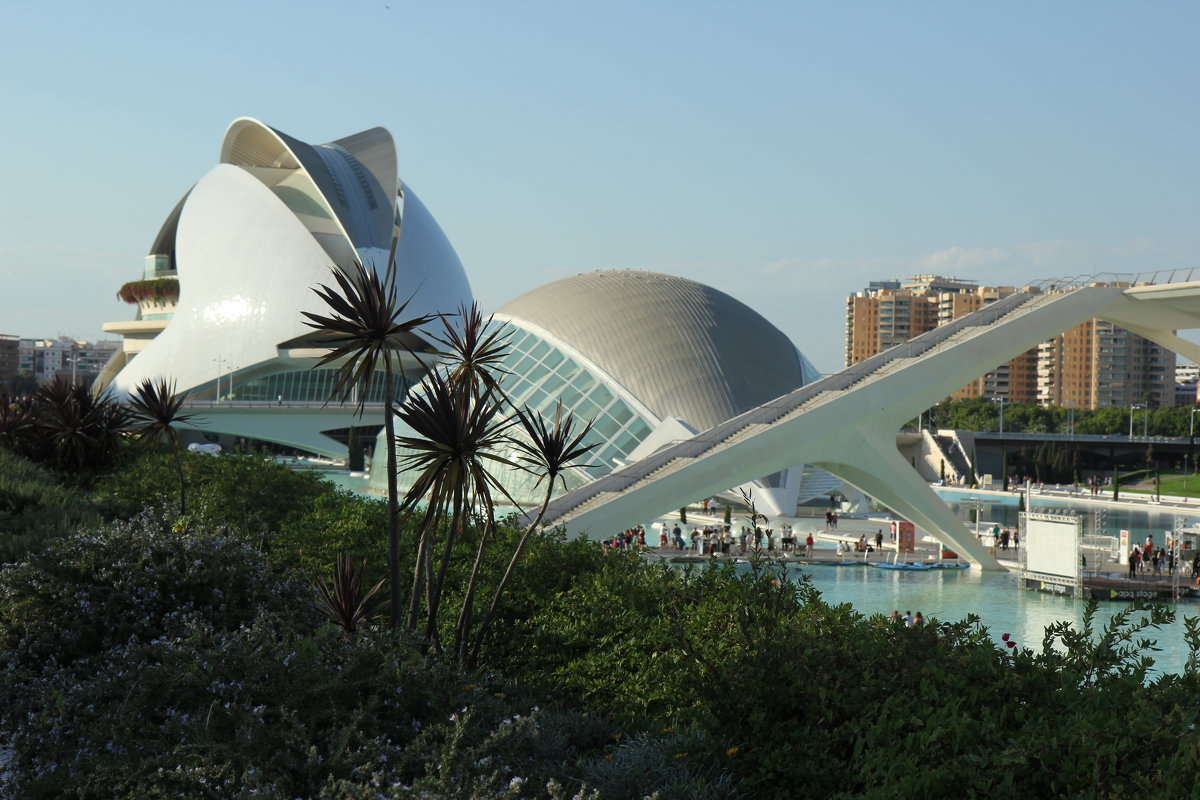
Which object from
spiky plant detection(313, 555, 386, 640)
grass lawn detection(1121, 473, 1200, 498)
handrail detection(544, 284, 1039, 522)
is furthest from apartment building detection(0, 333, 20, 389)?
spiky plant detection(313, 555, 386, 640)

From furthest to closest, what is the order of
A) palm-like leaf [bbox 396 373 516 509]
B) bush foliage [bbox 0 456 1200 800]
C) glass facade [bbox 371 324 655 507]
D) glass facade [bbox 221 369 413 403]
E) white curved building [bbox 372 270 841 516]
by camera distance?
glass facade [bbox 221 369 413 403] → white curved building [bbox 372 270 841 516] → glass facade [bbox 371 324 655 507] → palm-like leaf [bbox 396 373 516 509] → bush foliage [bbox 0 456 1200 800]

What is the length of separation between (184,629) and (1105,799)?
5.68 m

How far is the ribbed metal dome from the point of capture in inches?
1230

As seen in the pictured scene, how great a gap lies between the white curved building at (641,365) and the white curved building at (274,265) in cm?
2386

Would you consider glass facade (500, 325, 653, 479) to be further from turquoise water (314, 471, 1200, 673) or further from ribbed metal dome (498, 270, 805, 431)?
turquoise water (314, 471, 1200, 673)

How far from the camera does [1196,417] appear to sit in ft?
305

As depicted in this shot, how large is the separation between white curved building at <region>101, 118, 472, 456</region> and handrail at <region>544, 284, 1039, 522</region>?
35.2 metres

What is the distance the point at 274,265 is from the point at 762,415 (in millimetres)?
40532

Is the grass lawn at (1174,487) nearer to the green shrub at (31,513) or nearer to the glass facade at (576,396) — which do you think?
the glass facade at (576,396)

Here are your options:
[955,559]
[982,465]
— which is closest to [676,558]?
[955,559]

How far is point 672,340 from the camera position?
107 ft

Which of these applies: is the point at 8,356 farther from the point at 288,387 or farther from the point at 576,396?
the point at 576,396

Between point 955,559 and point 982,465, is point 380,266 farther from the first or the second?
point 982,465

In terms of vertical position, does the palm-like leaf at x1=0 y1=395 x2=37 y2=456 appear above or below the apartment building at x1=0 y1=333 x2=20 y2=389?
below
